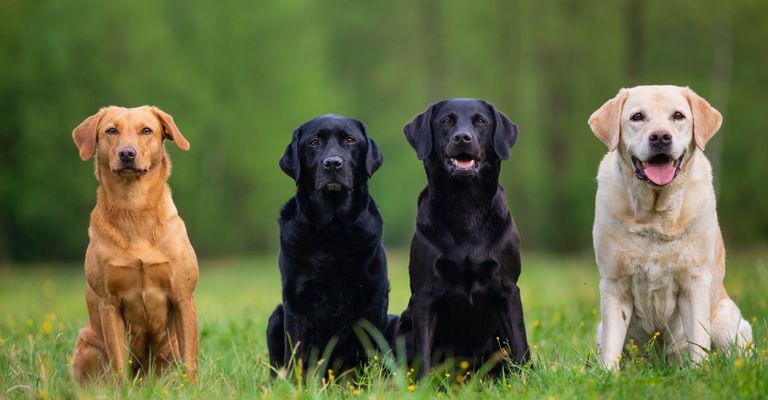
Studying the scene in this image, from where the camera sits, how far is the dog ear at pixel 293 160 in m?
5.81

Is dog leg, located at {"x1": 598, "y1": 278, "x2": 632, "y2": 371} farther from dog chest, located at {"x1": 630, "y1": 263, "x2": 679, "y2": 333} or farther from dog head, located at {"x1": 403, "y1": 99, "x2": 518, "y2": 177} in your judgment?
dog head, located at {"x1": 403, "y1": 99, "x2": 518, "y2": 177}

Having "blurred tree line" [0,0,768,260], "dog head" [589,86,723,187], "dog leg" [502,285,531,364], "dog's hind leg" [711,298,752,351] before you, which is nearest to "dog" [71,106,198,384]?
"dog leg" [502,285,531,364]

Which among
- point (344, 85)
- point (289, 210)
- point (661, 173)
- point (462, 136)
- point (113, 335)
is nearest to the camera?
point (661, 173)

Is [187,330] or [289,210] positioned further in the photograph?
[289,210]

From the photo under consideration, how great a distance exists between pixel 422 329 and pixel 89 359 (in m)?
2.13

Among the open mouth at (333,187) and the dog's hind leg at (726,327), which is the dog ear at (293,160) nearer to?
the open mouth at (333,187)

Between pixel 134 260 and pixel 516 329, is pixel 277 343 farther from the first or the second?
pixel 516 329

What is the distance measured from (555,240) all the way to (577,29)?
224 inches

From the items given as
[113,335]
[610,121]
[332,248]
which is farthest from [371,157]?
Result: [113,335]

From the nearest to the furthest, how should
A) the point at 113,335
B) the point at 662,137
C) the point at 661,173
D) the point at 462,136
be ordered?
the point at 662,137 < the point at 661,173 < the point at 462,136 < the point at 113,335

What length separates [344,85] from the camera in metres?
28.1

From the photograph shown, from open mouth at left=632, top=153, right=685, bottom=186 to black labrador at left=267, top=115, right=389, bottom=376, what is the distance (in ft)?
5.48

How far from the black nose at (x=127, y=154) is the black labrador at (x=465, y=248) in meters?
1.72

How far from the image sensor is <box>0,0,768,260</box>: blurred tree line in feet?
68.5
